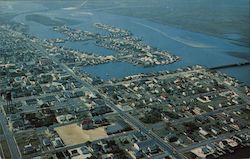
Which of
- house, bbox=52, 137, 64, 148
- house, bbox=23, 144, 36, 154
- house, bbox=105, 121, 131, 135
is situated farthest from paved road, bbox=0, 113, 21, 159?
house, bbox=105, 121, 131, 135

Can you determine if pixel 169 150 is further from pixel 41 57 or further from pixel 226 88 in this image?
pixel 41 57

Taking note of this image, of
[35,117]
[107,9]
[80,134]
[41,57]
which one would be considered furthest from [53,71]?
[107,9]

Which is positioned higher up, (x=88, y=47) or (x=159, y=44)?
(x=88, y=47)

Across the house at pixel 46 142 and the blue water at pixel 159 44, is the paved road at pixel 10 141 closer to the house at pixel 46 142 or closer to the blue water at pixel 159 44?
the house at pixel 46 142

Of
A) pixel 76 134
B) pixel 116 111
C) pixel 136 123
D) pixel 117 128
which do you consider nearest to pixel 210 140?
pixel 136 123

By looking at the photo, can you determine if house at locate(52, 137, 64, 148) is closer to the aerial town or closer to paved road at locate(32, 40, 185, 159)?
the aerial town

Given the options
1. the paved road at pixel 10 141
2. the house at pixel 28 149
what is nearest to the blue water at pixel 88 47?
the paved road at pixel 10 141

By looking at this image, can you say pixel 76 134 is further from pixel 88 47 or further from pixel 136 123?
pixel 88 47
